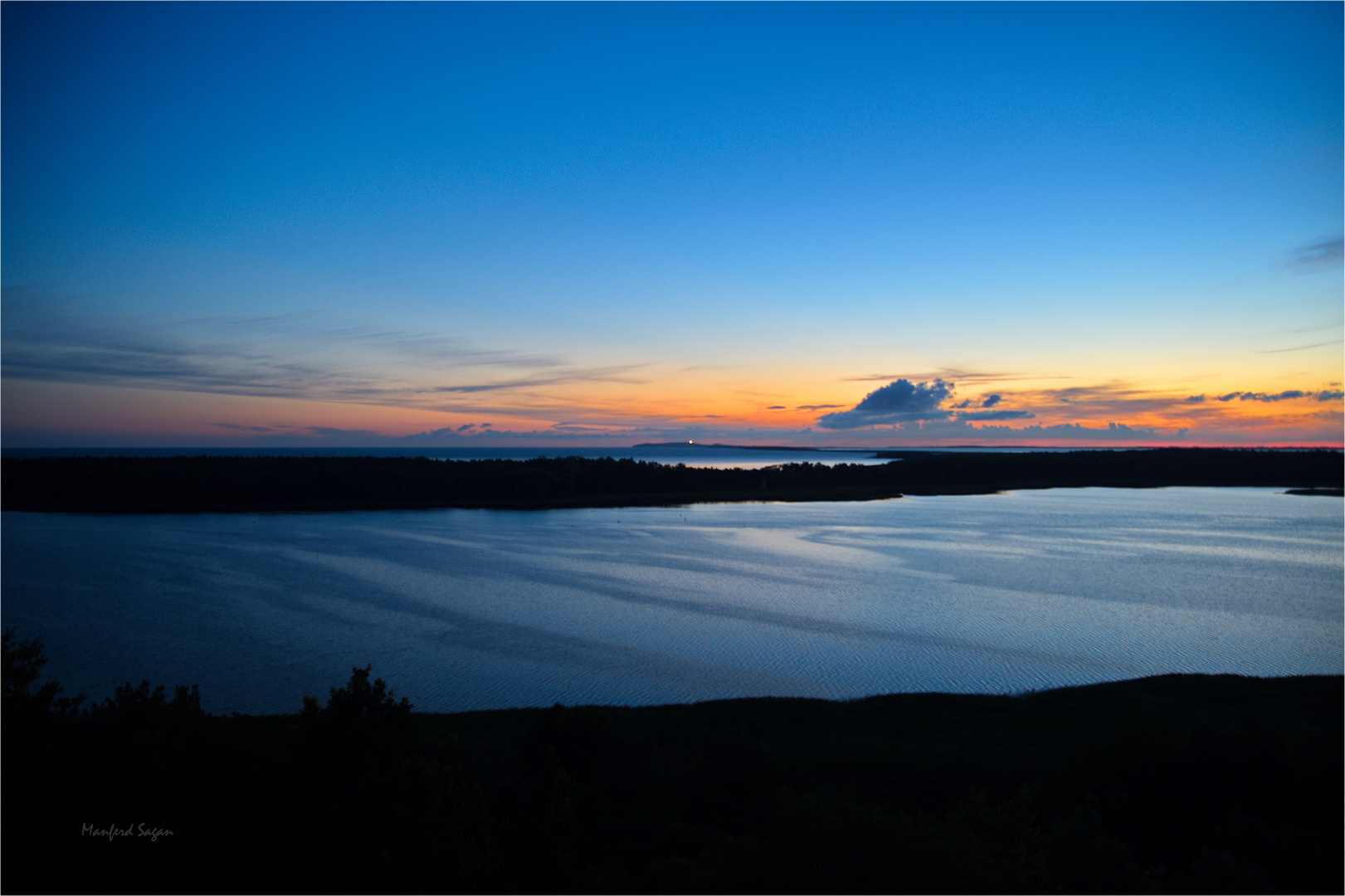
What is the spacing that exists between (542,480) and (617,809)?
6678cm

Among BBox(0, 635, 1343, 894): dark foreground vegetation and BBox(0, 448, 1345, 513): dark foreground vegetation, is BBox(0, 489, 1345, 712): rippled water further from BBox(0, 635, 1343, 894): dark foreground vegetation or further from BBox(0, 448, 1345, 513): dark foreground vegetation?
BBox(0, 448, 1345, 513): dark foreground vegetation

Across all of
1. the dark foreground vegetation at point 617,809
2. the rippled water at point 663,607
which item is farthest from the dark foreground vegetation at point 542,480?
the dark foreground vegetation at point 617,809

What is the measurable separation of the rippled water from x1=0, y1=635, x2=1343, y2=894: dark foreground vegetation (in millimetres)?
7159

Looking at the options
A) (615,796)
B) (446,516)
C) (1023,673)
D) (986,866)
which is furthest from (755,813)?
(446,516)

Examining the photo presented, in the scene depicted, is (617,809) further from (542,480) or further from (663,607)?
(542,480)

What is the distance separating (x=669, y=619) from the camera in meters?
26.7

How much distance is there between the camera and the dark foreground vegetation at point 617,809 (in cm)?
655

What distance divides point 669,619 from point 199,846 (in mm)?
20513

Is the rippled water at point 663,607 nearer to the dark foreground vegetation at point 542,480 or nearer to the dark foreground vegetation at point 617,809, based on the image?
the dark foreground vegetation at point 617,809

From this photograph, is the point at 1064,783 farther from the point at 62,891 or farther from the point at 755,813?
the point at 62,891

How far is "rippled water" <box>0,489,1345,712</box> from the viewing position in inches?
802

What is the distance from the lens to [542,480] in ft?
251

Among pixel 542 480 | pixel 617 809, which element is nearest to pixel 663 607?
pixel 617 809

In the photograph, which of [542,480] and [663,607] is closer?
[663,607]
